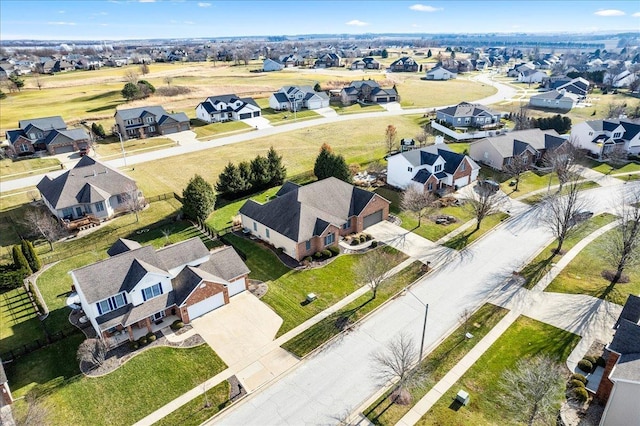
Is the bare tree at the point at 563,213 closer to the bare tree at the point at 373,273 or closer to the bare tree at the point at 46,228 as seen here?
the bare tree at the point at 373,273

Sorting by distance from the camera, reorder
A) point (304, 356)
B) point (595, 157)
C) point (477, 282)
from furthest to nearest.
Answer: point (595, 157), point (477, 282), point (304, 356)

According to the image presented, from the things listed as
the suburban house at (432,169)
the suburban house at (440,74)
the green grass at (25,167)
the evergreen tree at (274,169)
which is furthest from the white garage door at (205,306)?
the suburban house at (440,74)

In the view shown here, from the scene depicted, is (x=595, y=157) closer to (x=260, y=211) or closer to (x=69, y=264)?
(x=260, y=211)

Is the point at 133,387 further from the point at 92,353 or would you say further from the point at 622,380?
the point at 622,380

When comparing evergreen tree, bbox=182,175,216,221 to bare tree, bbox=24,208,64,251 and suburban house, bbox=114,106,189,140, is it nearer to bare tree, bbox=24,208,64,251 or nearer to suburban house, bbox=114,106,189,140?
bare tree, bbox=24,208,64,251

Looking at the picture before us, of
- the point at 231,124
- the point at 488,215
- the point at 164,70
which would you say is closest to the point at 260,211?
the point at 488,215

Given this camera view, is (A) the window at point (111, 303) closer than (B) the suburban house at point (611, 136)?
Yes
